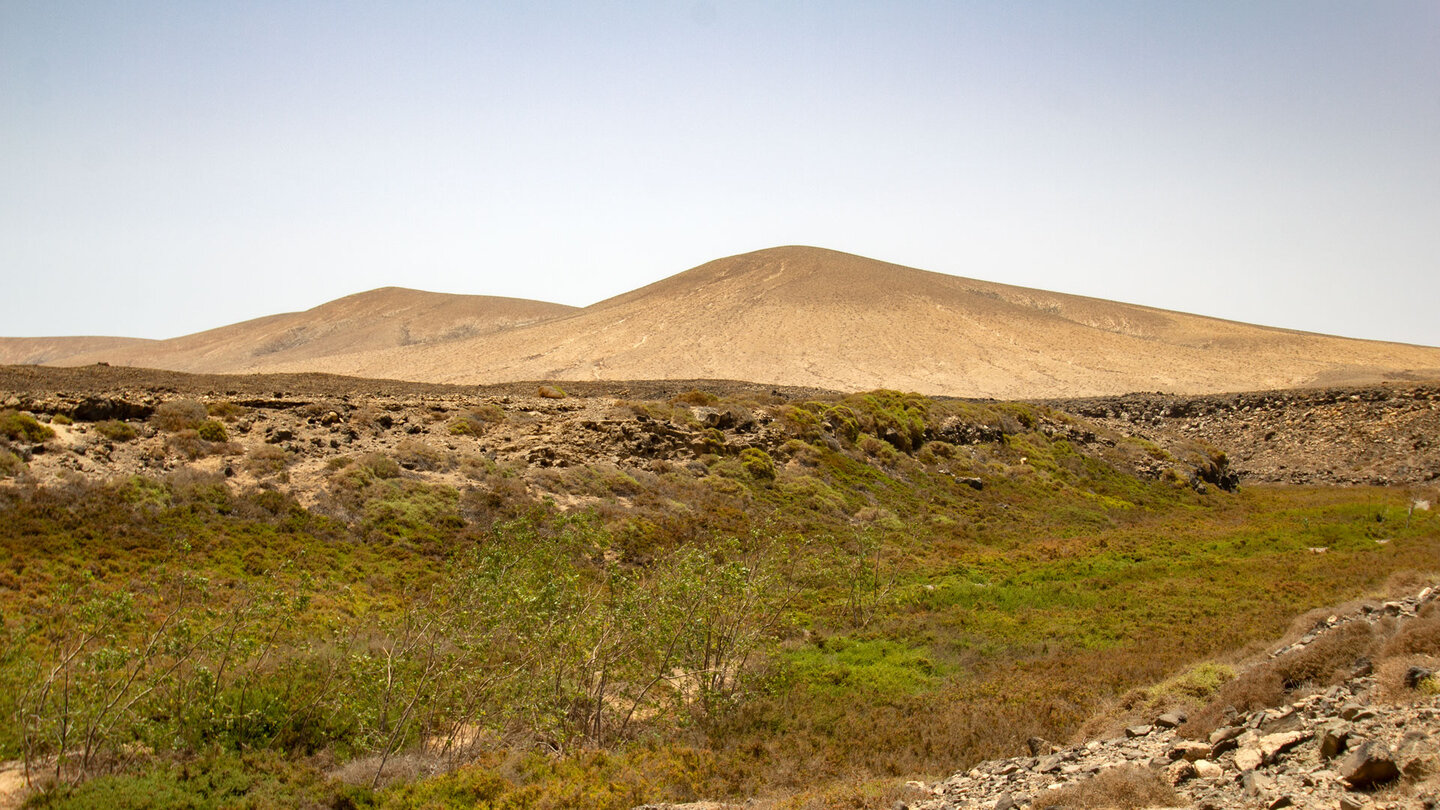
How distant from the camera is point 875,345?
80.7 meters

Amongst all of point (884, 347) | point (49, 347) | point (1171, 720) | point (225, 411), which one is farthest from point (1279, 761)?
point (49, 347)

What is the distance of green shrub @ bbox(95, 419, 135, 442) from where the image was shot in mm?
19188

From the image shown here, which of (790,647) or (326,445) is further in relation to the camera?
(326,445)

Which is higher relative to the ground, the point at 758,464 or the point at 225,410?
the point at 225,410

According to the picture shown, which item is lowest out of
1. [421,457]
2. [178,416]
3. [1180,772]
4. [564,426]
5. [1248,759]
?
[1180,772]

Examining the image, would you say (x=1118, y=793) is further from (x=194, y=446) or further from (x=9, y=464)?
(x=194, y=446)

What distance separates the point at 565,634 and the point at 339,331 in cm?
13769

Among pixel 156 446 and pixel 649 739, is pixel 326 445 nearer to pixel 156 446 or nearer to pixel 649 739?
pixel 156 446

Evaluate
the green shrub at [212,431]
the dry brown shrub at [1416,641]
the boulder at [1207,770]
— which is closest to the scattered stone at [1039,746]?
the boulder at [1207,770]

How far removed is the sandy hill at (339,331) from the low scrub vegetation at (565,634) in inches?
4030

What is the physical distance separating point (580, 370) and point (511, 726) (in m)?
65.0

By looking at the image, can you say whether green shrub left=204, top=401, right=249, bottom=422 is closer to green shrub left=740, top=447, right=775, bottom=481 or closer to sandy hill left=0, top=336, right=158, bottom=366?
green shrub left=740, top=447, right=775, bottom=481

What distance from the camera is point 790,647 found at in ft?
50.6

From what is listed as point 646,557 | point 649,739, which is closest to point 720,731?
point 649,739
